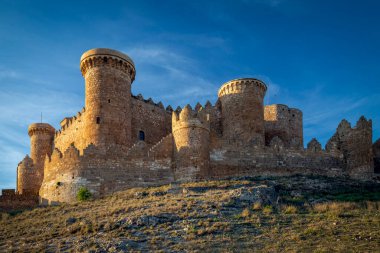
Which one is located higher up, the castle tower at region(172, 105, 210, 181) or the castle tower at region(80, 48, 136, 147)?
the castle tower at region(80, 48, 136, 147)

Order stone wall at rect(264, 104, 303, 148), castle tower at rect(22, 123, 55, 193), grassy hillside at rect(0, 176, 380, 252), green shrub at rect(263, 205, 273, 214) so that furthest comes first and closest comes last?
1. stone wall at rect(264, 104, 303, 148)
2. castle tower at rect(22, 123, 55, 193)
3. green shrub at rect(263, 205, 273, 214)
4. grassy hillside at rect(0, 176, 380, 252)

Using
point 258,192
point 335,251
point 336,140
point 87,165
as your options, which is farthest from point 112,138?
point 335,251

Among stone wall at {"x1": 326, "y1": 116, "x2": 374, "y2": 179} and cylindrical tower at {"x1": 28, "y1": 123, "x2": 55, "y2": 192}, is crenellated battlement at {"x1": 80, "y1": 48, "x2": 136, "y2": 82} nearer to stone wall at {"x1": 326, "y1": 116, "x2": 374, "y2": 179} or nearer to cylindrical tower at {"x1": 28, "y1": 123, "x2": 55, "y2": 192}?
cylindrical tower at {"x1": 28, "y1": 123, "x2": 55, "y2": 192}

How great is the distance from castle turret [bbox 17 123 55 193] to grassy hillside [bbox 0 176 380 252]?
9939 millimetres

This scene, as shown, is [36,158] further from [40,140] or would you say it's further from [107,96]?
[107,96]

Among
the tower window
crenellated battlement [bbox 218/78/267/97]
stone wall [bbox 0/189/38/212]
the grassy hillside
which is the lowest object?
the grassy hillside

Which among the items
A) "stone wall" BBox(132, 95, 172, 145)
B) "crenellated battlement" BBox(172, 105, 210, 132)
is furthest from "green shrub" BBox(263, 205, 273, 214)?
"stone wall" BBox(132, 95, 172, 145)

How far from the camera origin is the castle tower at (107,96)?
116ft

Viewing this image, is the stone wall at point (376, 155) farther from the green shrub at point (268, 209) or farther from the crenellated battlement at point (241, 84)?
the green shrub at point (268, 209)

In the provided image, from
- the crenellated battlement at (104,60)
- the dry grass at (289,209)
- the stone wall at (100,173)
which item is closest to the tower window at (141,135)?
the crenellated battlement at (104,60)

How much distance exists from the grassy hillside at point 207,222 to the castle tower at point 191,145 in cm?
186

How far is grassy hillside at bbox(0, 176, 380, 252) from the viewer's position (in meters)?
20.0

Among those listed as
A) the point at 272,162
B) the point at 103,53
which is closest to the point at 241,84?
the point at 272,162

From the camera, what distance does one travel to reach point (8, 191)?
Result: 35.2m
